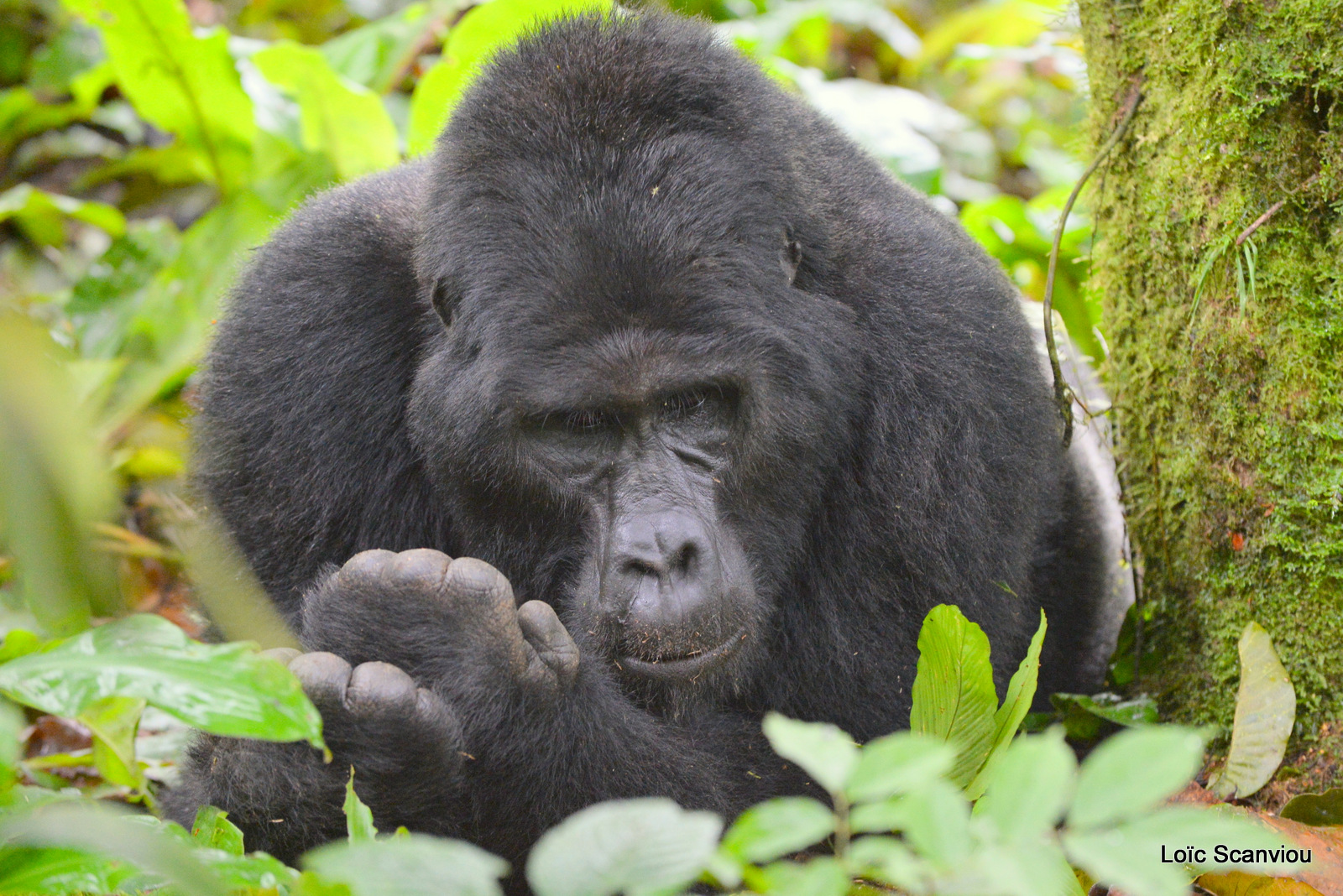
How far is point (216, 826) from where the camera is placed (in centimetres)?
223

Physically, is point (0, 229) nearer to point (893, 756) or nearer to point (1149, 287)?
point (1149, 287)

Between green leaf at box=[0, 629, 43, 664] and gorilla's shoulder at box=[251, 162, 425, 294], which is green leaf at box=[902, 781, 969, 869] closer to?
gorilla's shoulder at box=[251, 162, 425, 294]

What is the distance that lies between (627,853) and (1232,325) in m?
2.28

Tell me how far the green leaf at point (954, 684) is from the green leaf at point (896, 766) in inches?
49.9

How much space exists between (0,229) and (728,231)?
197 inches

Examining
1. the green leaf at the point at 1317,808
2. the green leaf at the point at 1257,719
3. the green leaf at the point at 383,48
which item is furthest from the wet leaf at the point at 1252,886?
the green leaf at the point at 383,48

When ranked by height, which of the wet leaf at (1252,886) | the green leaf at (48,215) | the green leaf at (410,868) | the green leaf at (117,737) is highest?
the green leaf at (410,868)

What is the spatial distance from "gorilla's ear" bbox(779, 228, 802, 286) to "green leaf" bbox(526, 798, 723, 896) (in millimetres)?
1905

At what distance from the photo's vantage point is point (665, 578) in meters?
2.54

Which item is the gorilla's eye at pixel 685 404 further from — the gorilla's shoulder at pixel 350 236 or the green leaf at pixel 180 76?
the green leaf at pixel 180 76

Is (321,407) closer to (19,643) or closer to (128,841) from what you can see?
(19,643)

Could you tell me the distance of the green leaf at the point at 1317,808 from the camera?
2.55 m

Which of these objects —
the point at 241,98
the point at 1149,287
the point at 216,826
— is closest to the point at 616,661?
the point at 216,826

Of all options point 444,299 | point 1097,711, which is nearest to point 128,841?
point 444,299
